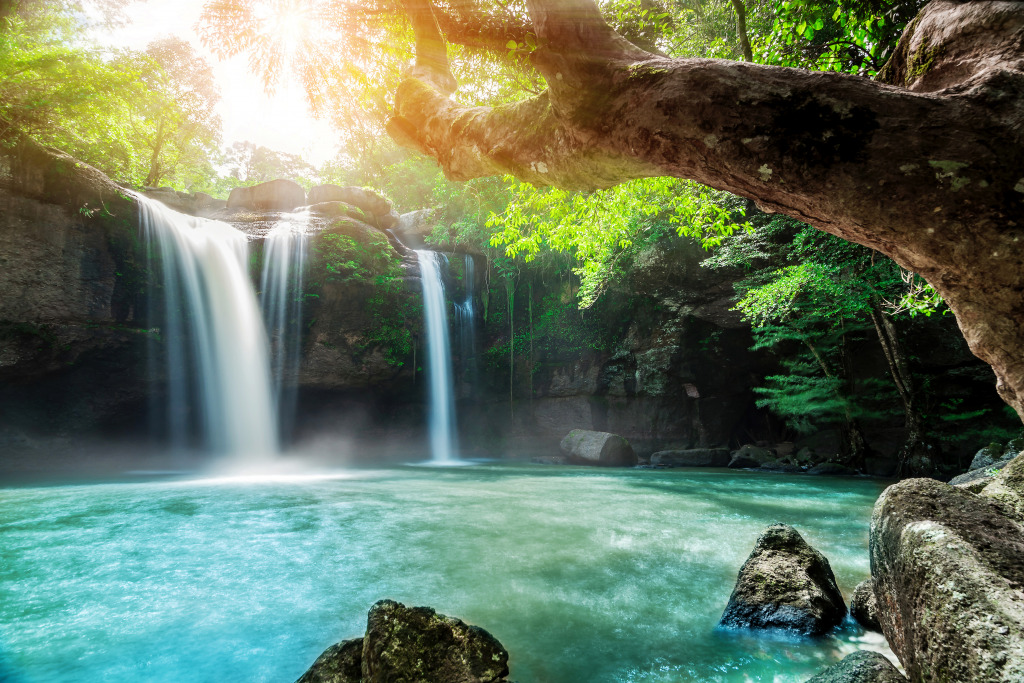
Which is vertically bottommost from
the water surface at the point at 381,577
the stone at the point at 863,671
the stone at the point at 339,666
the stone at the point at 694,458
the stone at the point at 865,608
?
the stone at the point at 694,458

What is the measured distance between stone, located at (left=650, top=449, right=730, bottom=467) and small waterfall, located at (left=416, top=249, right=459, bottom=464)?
24.1 ft

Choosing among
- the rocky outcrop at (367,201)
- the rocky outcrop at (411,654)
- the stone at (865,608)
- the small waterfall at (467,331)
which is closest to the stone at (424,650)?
the rocky outcrop at (411,654)

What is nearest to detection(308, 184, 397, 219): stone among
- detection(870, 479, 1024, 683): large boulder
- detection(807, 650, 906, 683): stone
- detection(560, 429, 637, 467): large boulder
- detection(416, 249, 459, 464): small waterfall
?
detection(416, 249, 459, 464): small waterfall

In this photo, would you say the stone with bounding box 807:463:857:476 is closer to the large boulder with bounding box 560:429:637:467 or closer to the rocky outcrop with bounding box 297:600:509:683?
the large boulder with bounding box 560:429:637:467

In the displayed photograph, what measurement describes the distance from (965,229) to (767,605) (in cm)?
278

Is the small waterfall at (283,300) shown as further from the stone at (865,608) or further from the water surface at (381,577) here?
the stone at (865,608)

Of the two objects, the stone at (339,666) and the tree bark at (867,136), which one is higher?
the tree bark at (867,136)

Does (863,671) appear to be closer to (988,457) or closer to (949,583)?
(949,583)

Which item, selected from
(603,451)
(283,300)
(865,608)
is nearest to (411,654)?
(865,608)

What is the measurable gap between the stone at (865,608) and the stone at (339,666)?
10.4 feet

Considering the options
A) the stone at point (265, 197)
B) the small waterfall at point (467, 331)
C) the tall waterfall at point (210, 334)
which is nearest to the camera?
the tall waterfall at point (210, 334)

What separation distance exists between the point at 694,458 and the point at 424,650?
13782 mm

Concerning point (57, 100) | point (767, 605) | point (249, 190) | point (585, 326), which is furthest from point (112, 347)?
point (767, 605)

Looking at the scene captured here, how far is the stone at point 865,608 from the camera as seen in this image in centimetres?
322
